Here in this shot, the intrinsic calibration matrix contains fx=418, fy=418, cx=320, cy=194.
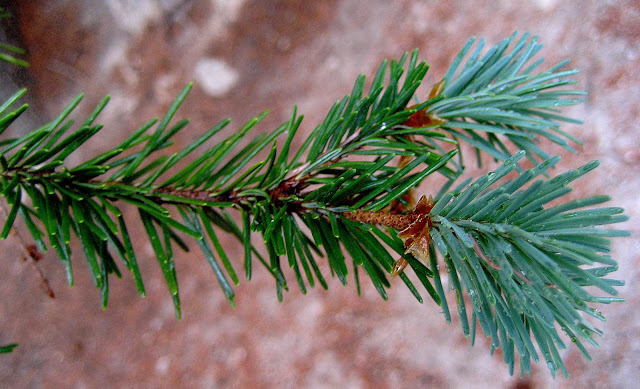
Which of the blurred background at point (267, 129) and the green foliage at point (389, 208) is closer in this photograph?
the green foliage at point (389, 208)

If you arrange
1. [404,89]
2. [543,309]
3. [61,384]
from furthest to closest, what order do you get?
[61,384] → [404,89] → [543,309]

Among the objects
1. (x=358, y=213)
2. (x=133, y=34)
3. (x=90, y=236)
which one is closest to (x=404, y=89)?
(x=358, y=213)

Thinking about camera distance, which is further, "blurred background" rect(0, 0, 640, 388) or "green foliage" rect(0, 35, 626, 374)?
"blurred background" rect(0, 0, 640, 388)

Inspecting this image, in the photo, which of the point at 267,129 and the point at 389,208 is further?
the point at 267,129

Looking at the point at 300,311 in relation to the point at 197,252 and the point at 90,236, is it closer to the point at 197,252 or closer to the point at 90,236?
the point at 197,252
